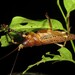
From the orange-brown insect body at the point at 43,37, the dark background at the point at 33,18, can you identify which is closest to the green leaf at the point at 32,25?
the orange-brown insect body at the point at 43,37

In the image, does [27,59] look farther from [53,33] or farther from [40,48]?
[53,33]

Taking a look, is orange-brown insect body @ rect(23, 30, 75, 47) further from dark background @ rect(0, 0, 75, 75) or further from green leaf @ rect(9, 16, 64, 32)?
dark background @ rect(0, 0, 75, 75)

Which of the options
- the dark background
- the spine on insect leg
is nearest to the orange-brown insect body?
the spine on insect leg

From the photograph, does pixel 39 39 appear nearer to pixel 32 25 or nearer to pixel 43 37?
pixel 43 37

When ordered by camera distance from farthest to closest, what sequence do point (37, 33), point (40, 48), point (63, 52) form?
point (40, 48) < point (63, 52) < point (37, 33)

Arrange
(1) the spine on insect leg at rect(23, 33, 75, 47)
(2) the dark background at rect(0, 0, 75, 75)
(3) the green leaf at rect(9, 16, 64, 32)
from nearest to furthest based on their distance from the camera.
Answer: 1. (1) the spine on insect leg at rect(23, 33, 75, 47)
2. (3) the green leaf at rect(9, 16, 64, 32)
3. (2) the dark background at rect(0, 0, 75, 75)

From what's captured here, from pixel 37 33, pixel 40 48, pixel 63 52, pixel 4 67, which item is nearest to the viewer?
pixel 37 33

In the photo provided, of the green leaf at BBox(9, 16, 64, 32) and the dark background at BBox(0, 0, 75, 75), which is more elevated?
the green leaf at BBox(9, 16, 64, 32)

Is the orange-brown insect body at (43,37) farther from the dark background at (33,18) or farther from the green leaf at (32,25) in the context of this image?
the dark background at (33,18)

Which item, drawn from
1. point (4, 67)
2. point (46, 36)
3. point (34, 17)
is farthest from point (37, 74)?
point (46, 36)

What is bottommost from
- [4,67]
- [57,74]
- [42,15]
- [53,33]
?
[57,74]

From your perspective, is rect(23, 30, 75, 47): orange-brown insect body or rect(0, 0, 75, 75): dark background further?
rect(0, 0, 75, 75): dark background
